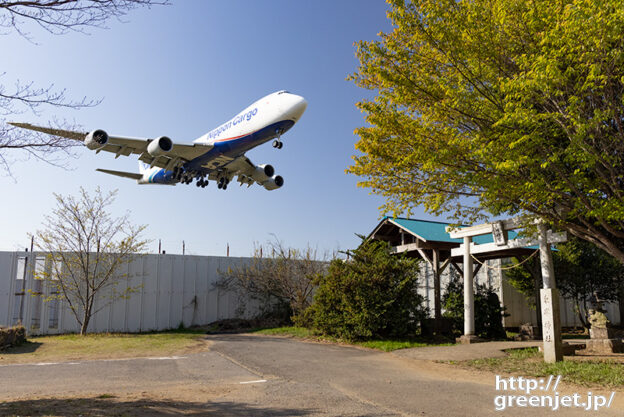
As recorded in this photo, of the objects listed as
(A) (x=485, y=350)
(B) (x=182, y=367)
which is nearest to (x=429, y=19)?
(A) (x=485, y=350)

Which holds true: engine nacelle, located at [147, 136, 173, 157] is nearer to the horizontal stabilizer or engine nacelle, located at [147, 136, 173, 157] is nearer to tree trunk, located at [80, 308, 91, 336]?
the horizontal stabilizer

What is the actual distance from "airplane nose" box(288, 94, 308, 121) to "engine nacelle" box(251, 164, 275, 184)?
412cm

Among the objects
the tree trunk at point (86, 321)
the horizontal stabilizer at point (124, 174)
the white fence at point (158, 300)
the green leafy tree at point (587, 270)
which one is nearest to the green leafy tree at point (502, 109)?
the green leafy tree at point (587, 270)

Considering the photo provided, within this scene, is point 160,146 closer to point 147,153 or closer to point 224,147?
point 147,153

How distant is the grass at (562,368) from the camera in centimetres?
756

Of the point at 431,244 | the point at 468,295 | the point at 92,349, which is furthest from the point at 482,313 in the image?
the point at 92,349

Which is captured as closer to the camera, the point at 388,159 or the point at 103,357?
the point at 388,159

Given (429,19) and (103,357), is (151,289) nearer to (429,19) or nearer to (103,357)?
(103,357)

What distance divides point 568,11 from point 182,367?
32.8 ft

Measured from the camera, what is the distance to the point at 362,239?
51.7 feet

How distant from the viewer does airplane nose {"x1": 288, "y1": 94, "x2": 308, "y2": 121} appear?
16.0m

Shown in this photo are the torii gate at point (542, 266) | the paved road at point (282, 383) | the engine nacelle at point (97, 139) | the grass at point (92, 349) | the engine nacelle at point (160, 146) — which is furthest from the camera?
the engine nacelle at point (160, 146)

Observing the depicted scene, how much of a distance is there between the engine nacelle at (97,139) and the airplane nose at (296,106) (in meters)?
6.32

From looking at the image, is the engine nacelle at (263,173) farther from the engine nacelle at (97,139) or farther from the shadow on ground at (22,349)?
the shadow on ground at (22,349)
